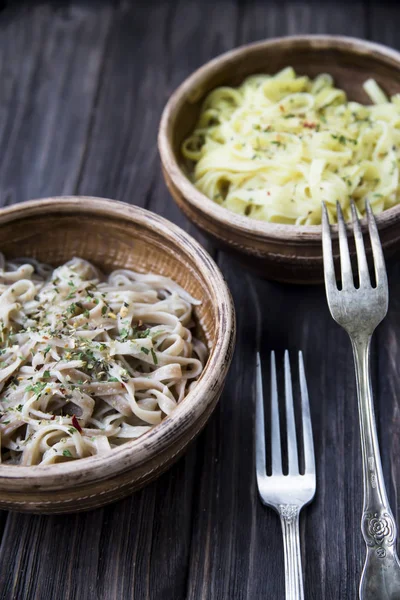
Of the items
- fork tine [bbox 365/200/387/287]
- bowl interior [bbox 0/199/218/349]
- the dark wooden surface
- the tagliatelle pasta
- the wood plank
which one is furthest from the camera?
the wood plank

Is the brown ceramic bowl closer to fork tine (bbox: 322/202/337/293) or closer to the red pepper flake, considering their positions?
fork tine (bbox: 322/202/337/293)

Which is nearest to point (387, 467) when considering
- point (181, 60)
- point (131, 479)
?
point (131, 479)

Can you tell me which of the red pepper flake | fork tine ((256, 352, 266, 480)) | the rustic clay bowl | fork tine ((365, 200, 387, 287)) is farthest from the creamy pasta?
fork tine ((365, 200, 387, 287))

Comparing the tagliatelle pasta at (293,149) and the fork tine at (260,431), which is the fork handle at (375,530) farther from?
the tagliatelle pasta at (293,149)

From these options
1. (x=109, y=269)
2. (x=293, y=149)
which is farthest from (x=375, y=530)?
(x=293, y=149)

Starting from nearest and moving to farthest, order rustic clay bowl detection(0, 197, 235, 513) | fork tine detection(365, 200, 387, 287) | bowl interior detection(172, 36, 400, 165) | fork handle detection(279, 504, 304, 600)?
1. rustic clay bowl detection(0, 197, 235, 513)
2. fork handle detection(279, 504, 304, 600)
3. fork tine detection(365, 200, 387, 287)
4. bowl interior detection(172, 36, 400, 165)

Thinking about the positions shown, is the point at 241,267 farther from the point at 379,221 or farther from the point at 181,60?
the point at 181,60

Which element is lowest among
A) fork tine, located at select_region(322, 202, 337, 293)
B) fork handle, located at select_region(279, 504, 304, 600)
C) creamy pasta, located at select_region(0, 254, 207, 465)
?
fork handle, located at select_region(279, 504, 304, 600)

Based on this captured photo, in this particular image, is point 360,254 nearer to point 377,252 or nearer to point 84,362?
point 377,252

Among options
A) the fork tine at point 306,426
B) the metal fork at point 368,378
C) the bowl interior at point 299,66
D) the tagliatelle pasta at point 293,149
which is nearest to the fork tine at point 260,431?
the fork tine at point 306,426
